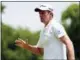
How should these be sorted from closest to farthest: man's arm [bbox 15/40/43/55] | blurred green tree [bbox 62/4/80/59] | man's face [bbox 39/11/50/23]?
man's face [bbox 39/11/50/23] → man's arm [bbox 15/40/43/55] → blurred green tree [bbox 62/4/80/59]

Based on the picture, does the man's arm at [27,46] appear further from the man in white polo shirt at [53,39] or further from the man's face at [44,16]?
the man's face at [44,16]

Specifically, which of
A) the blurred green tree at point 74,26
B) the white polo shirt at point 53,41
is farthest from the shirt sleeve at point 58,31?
the blurred green tree at point 74,26

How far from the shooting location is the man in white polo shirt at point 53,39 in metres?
2.41

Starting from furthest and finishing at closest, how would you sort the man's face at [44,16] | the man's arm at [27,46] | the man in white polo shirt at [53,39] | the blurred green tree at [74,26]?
the blurred green tree at [74,26]
the man's arm at [27,46]
the man's face at [44,16]
the man in white polo shirt at [53,39]

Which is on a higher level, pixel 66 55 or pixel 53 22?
pixel 53 22

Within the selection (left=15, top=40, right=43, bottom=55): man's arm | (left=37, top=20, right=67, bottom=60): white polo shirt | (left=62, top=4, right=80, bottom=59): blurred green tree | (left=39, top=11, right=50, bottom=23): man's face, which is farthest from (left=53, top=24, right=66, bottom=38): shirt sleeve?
(left=62, top=4, right=80, bottom=59): blurred green tree

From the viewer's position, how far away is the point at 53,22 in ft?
8.20

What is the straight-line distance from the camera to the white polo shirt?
2.43 meters

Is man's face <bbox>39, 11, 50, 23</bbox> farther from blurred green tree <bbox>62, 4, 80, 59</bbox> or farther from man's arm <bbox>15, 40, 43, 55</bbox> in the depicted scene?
blurred green tree <bbox>62, 4, 80, 59</bbox>

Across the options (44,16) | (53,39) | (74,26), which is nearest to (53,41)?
(53,39)

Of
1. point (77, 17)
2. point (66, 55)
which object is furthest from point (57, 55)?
point (77, 17)

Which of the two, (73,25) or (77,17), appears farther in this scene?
(77,17)

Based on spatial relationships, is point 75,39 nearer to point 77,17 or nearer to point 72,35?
point 72,35

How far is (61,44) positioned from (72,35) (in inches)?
190
